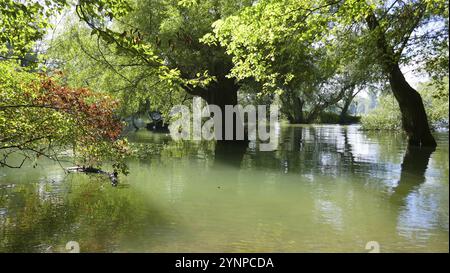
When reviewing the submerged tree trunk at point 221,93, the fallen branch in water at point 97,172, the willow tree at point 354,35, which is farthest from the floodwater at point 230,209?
the submerged tree trunk at point 221,93

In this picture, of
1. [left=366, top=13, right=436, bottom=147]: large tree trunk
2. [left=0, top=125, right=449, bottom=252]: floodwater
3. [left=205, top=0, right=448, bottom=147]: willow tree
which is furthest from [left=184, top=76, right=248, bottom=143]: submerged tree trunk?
[left=0, top=125, right=449, bottom=252]: floodwater

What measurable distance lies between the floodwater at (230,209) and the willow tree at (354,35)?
15.5 feet

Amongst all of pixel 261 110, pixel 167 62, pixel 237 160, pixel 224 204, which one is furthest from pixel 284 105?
pixel 224 204

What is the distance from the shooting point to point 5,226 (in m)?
7.71

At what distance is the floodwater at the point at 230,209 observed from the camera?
688cm

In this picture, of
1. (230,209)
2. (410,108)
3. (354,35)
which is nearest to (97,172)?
(230,209)

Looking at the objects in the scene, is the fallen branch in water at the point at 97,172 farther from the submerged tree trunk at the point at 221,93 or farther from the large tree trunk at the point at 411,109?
the large tree trunk at the point at 411,109

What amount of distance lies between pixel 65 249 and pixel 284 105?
56085 millimetres

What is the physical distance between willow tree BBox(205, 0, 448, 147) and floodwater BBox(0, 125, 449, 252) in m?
4.74

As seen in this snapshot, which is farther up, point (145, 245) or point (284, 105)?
point (284, 105)

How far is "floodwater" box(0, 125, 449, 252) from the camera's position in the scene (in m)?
6.88

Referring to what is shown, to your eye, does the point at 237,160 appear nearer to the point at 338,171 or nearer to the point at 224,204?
the point at 338,171

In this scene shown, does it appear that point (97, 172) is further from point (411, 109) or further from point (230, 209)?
point (411, 109)

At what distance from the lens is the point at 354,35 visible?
1944cm
